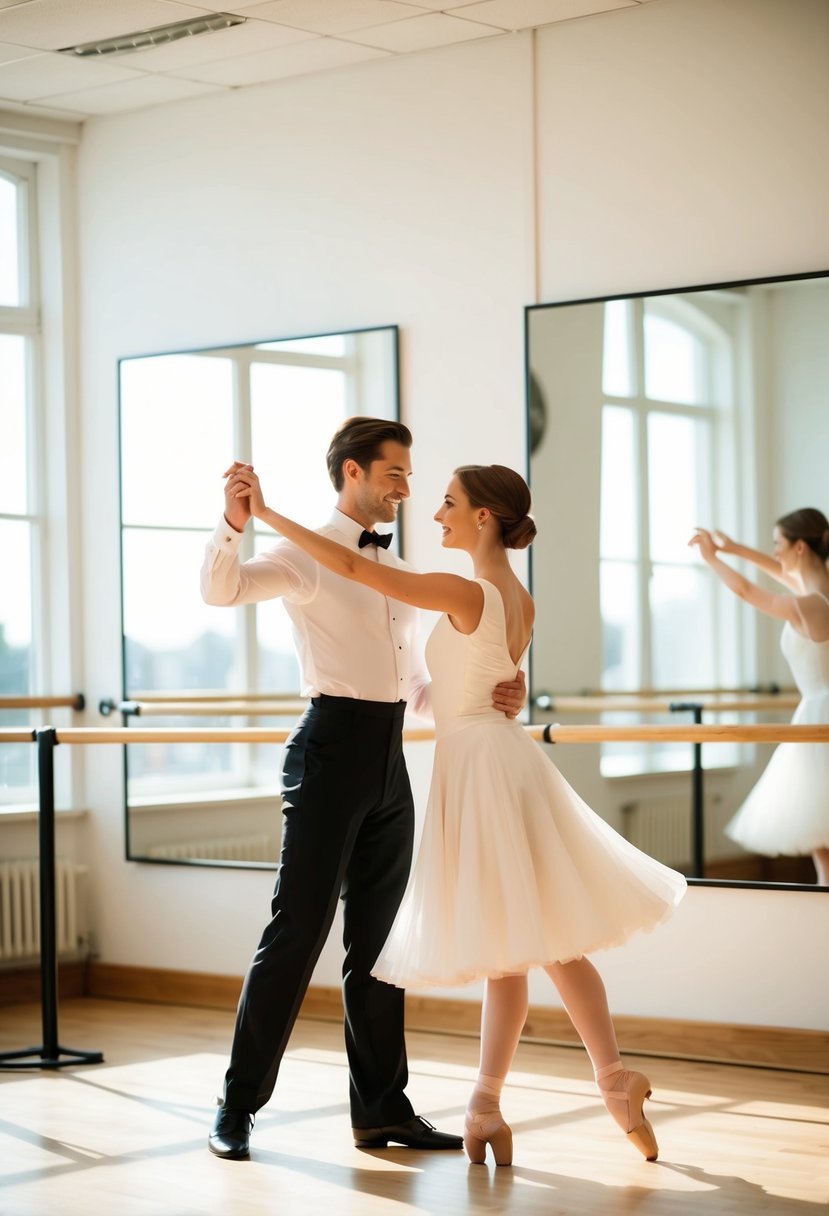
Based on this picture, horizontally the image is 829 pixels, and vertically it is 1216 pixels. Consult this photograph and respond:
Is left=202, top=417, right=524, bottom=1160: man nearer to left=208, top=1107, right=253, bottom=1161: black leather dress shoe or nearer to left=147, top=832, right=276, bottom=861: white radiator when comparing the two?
left=208, top=1107, right=253, bottom=1161: black leather dress shoe

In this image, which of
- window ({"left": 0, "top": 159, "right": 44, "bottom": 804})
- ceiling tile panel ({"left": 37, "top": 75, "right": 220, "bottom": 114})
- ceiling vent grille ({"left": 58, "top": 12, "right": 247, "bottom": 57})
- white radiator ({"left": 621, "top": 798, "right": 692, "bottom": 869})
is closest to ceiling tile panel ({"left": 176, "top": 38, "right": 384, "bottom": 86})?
ceiling tile panel ({"left": 37, "top": 75, "right": 220, "bottom": 114})

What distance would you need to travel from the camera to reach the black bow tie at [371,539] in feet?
12.5

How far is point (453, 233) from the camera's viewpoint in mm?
5262

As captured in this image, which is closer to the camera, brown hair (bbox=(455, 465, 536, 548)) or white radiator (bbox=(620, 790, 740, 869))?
brown hair (bbox=(455, 465, 536, 548))

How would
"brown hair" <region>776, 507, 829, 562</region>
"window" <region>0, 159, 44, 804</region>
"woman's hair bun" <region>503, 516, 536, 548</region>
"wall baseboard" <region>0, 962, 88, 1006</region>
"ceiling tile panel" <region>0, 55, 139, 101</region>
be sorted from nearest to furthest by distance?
"woman's hair bun" <region>503, 516, 536, 548</region>, "brown hair" <region>776, 507, 829, 562</region>, "ceiling tile panel" <region>0, 55, 139, 101</region>, "wall baseboard" <region>0, 962, 88, 1006</region>, "window" <region>0, 159, 44, 804</region>

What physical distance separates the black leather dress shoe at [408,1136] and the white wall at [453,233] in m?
1.23

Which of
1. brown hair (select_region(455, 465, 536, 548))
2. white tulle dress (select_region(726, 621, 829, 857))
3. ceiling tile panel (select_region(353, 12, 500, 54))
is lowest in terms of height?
white tulle dress (select_region(726, 621, 829, 857))

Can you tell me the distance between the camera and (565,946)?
11.2 ft

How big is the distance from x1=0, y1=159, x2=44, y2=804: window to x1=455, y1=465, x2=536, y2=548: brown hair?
290cm

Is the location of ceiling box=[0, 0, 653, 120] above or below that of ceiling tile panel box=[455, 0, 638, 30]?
above

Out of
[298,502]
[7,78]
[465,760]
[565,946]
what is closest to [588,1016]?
[565,946]

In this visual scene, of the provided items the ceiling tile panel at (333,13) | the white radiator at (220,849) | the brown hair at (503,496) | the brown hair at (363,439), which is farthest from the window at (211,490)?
the brown hair at (503,496)

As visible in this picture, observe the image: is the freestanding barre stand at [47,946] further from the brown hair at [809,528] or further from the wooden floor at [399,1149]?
the brown hair at [809,528]

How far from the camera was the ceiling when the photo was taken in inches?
190
